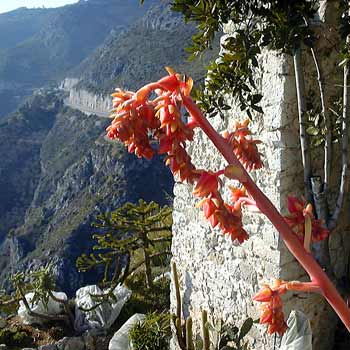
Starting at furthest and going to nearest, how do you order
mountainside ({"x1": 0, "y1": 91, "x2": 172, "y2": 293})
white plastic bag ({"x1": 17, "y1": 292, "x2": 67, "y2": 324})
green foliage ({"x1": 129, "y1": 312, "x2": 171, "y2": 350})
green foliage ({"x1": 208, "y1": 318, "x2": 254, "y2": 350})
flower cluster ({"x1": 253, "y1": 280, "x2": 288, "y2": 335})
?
mountainside ({"x1": 0, "y1": 91, "x2": 172, "y2": 293}), white plastic bag ({"x1": 17, "y1": 292, "x2": 67, "y2": 324}), green foliage ({"x1": 129, "y1": 312, "x2": 171, "y2": 350}), green foliage ({"x1": 208, "y1": 318, "x2": 254, "y2": 350}), flower cluster ({"x1": 253, "y1": 280, "x2": 288, "y2": 335})

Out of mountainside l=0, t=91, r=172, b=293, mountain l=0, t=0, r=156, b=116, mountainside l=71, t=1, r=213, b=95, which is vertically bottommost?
mountainside l=0, t=91, r=172, b=293

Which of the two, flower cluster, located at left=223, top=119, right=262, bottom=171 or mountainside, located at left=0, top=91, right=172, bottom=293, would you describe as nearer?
flower cluster, located at left=223, top=119, right=262, bottom=171

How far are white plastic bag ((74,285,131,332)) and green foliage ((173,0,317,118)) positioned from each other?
310 centimetres

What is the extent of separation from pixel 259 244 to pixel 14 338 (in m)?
3.08

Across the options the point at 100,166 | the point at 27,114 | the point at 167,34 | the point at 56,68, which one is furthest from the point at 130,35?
the point at 56,68

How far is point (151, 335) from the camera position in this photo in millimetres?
3928

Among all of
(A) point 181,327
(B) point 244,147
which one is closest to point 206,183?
(B) point 244,147

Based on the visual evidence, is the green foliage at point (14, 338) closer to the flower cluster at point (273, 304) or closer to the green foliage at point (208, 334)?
the green foliage at point (208, 334)

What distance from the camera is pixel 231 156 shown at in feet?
2.54

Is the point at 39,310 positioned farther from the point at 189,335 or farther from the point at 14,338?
the point at 189,335

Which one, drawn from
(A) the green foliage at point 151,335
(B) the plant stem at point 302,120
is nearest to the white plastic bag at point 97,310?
(A) the green foliage at point 151,335

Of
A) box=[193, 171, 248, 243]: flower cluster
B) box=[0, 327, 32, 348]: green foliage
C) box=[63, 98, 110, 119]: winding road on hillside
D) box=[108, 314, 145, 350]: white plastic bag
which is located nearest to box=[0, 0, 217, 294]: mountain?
box=[63, 98, 110, 119]: winding road on hillside

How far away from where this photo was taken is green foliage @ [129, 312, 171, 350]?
12.8ft

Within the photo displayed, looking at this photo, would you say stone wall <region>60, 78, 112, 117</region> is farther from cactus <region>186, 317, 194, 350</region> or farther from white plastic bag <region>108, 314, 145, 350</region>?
cactus <region>186, 317, 194, 350</region>
